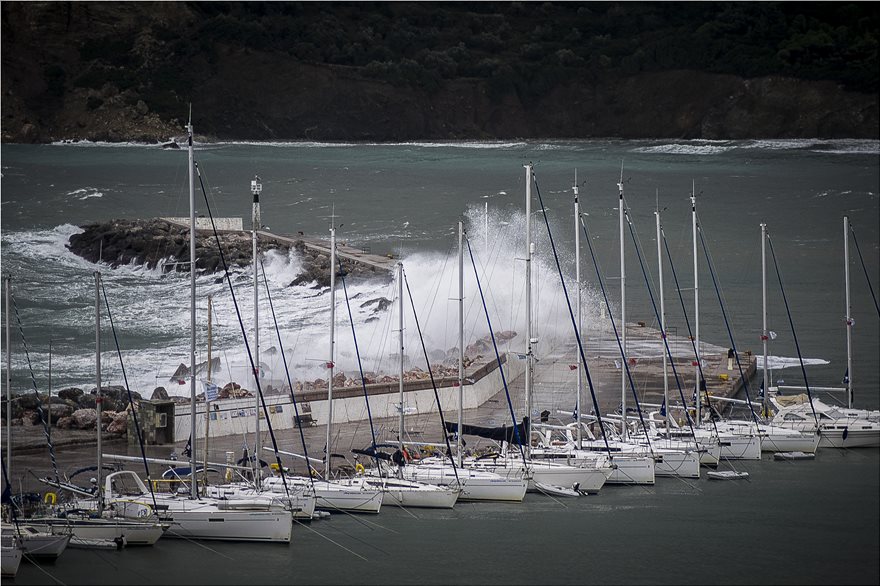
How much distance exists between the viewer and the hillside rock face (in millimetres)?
61000

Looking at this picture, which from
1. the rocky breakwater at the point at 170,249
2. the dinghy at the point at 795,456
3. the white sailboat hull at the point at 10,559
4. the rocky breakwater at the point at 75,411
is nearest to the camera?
the white sailboat hull at the point at 10,559

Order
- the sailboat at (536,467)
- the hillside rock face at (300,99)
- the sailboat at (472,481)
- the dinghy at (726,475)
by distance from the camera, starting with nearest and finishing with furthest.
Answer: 1. the sailboat at (472,481)
2. the sailboat at (536,467)
3. the dinghy at (726,475)
4. the hillside rock face at (300,99)

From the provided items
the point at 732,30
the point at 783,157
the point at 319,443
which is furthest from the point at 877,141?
the point at 319,443

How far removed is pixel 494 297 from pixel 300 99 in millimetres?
30235

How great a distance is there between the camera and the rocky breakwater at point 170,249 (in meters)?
45.2

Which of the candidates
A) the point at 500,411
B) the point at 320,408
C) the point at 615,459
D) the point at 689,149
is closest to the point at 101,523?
the point at 615,459

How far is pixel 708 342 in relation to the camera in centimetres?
3916

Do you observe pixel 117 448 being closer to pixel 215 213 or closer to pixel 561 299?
pixel 561 299

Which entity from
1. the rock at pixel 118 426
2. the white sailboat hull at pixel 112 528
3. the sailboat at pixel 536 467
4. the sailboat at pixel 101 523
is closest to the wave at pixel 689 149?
the rock at pixel 118 426

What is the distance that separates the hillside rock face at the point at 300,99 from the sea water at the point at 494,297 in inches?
45.0

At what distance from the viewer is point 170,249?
48.2 metres

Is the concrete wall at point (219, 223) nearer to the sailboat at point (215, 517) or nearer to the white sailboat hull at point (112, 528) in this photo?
→ the sailboat at point (215, 517)

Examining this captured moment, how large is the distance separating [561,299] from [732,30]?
28.0 meters

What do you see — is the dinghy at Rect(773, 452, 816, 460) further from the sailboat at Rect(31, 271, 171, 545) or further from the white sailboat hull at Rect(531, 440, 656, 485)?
the sailboat at Rect(31, 271, 171, 545)
